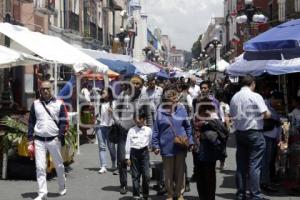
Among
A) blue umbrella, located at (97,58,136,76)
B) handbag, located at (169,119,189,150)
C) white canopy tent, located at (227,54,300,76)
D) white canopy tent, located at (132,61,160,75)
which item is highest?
white canopy tent, located at (132,61,160,75)

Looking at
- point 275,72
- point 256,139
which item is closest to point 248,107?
point 256,139

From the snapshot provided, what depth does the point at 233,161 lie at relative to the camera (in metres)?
12.5

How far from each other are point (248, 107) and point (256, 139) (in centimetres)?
47

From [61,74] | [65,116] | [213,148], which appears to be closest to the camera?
[213,148]

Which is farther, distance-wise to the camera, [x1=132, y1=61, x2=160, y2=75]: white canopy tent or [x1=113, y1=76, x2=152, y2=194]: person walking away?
[x1=132, y1=61, x2=160, y2=75]: white canopy tent

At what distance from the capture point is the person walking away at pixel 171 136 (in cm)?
796

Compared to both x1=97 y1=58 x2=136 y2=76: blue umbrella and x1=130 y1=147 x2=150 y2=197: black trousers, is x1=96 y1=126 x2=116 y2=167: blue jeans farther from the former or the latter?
x1=97 y1=58 x2=136 y2=76: blue umbrella

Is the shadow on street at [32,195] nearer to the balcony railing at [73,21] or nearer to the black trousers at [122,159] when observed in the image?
the black trousers at [122,159]

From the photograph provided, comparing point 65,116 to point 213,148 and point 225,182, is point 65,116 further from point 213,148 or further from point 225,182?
point 225,182

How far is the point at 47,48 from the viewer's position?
42.9 feet

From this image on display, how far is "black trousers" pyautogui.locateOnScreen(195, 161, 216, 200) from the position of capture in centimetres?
789

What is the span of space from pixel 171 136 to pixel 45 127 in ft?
6.43

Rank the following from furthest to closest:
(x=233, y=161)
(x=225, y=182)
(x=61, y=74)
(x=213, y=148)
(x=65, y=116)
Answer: (x=61, y=74) → (x=233, y=161) → (x=225, y=182) → (x=65, y=116) → (x=213, y=148)

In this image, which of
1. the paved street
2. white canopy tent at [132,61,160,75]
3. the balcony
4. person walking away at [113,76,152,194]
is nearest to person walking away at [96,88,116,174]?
the paved street
